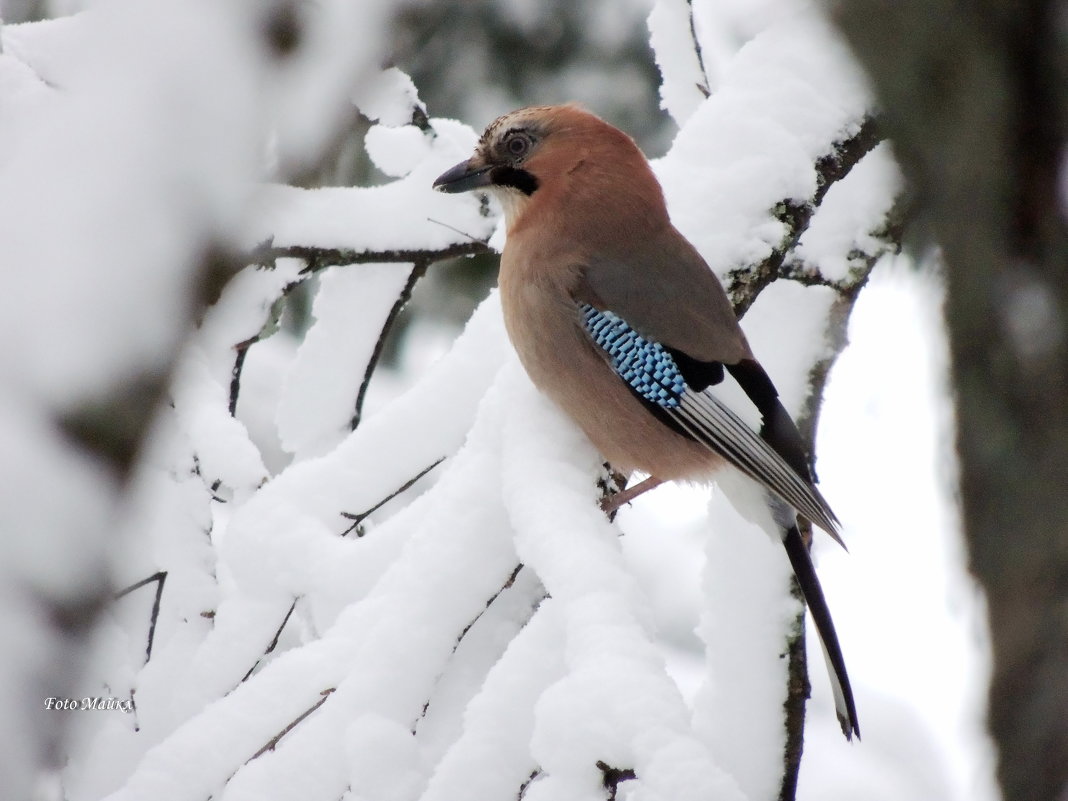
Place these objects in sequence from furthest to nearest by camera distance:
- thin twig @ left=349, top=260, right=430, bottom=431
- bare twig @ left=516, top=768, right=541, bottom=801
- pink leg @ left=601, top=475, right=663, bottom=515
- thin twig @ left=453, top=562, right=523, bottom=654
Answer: thin twig @ left=349, top=260, right=430, bottom=431 → pink leg @ left=601, top=475, right=663, bottom=515 → thin twig @ left=453, top=562, right=523, bottom=654 → bare twig @ left=516, top=768, right=541, bottom=801

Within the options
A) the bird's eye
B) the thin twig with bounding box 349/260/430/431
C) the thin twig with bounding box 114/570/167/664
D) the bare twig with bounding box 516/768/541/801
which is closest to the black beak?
the bird's eye

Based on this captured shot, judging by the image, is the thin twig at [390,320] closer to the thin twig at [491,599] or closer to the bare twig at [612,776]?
the thin twig at [491,599]

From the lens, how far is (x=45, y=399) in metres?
0.62

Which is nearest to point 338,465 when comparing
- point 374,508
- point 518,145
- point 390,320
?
point 374,508

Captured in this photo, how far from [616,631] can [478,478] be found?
0.70 m

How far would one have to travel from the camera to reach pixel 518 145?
3.30 m

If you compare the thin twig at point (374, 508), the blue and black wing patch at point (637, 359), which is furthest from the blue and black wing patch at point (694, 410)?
the thin twig at point (374, 508)

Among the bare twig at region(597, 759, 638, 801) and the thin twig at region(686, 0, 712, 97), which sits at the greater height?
the thin twig at region(686, 0, 712, 97)

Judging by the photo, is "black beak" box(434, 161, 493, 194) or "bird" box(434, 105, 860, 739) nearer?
"bird" box(434, 105, 860, 739)

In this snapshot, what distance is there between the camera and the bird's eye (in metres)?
3.29

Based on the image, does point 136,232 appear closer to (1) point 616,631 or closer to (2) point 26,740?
(2) point 26,740

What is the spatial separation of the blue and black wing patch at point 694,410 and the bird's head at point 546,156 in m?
0.48

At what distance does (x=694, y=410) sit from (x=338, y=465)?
920mm

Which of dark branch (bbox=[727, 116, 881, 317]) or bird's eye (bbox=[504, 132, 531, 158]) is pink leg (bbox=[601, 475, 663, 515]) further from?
bird's eye (bbox=[504, 132, 531, 158])
